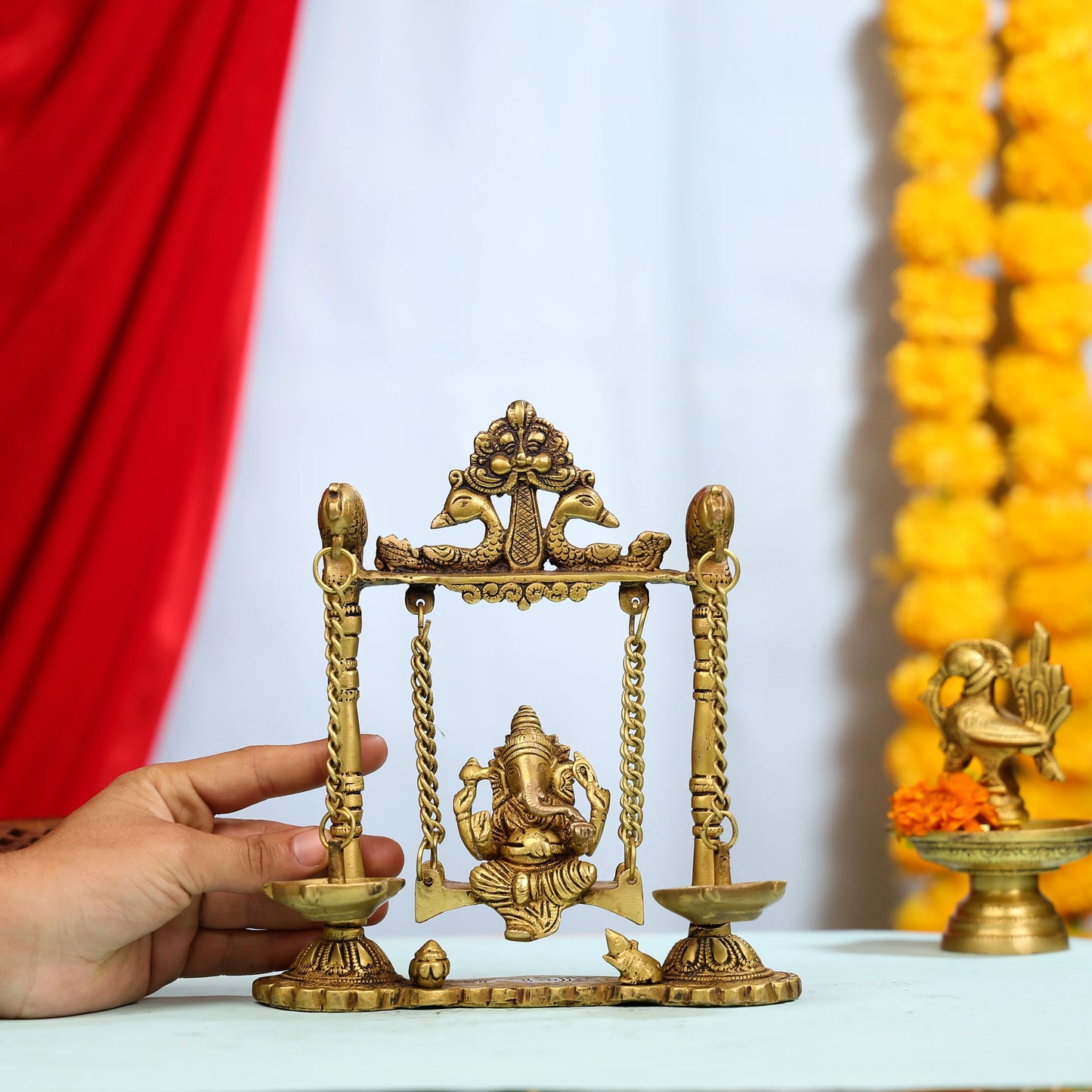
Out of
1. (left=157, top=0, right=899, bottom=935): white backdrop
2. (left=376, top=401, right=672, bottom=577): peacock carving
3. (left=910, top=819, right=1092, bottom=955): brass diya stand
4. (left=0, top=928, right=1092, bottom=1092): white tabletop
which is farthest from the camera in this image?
(left=157, top=0, right=899, bottom=935): white backdrop

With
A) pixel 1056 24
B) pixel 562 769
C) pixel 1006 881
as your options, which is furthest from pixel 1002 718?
pixel 1056 24

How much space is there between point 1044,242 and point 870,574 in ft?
2.03

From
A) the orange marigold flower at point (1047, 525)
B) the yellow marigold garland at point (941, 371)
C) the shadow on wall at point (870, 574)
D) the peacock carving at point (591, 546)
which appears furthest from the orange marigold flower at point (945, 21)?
the peacock carving at point (591, 546)

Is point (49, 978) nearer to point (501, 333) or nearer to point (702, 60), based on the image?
point (501, 333)

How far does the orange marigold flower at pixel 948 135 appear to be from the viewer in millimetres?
2256

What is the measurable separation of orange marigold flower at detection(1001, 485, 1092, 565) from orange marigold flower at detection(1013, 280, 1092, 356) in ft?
0.77

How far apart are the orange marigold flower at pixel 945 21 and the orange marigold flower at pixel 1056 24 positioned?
0.22 feet

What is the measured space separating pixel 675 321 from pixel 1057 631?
2.70 feet

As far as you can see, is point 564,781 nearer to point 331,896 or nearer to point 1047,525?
point 331,896

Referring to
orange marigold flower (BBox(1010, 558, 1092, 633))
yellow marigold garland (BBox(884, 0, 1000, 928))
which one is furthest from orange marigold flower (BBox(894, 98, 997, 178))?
orange marigold flower (BBox(1010, 558, 1092, 633))

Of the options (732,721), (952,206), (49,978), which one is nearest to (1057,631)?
(732,721)

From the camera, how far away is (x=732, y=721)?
7.81 ft

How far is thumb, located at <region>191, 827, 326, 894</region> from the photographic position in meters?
1.16

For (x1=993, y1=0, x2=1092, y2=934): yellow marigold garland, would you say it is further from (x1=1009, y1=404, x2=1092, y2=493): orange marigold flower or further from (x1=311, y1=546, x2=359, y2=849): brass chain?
(x1=311, y1=546, x2=359, y2=849): brass chain
